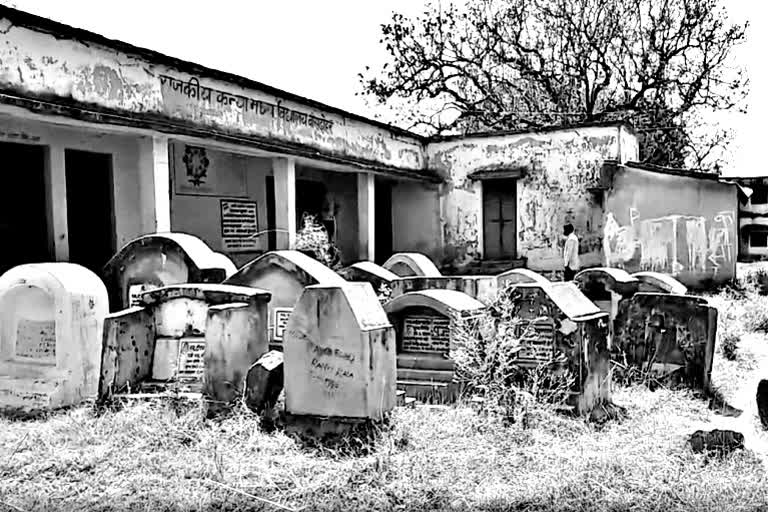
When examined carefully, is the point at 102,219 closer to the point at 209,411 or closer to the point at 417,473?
the point at 209,411

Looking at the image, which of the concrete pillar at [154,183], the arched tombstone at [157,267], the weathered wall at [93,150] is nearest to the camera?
the arched tombstone at [157,267]

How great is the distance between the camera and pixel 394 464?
4.48 metres

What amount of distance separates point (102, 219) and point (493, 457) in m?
7.08

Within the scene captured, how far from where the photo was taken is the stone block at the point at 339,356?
4980 mm

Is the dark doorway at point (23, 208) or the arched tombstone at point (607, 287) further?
the dark doorway at point (23, 208)

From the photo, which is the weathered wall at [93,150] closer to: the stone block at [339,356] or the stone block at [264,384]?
the stone block at [264,384]

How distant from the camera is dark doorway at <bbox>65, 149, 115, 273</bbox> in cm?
966

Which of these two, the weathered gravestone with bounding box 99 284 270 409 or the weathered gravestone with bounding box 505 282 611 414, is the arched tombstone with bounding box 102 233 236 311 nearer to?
the weathered gravestone with bounding box 99 284 270 409

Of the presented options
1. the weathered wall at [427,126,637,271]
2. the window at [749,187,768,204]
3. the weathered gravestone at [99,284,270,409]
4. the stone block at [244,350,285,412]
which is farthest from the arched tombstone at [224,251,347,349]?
the window at [749,187,768,204]

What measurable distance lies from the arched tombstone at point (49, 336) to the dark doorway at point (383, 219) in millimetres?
10646

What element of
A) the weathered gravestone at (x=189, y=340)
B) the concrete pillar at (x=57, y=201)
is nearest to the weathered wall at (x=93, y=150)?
the concrete pillar at (x=57, y=201)

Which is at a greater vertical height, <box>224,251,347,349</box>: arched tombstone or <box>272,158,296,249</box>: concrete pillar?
<box>272,158,296,249</box>: concrete pillar

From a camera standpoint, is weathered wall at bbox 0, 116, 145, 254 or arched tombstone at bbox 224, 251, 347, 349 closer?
arched tombstone at bbox 224, 251, 347, 349

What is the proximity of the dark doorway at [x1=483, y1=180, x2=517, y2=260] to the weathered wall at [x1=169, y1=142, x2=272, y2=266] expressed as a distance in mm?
5028
